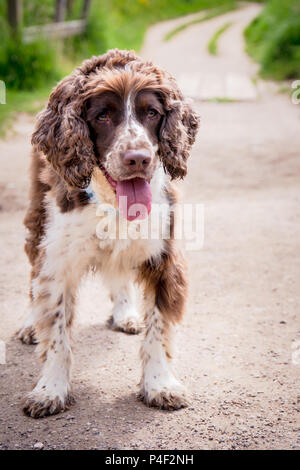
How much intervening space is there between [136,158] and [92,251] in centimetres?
64

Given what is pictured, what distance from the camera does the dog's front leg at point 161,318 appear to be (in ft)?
11.3

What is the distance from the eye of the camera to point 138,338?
14.0 feet

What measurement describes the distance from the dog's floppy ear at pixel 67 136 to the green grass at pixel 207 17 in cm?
1914

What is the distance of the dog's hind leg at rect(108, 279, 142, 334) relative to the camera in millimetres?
4332

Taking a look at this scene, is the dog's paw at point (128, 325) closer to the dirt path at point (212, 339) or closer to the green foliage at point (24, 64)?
the dirt path at point (212, 339)

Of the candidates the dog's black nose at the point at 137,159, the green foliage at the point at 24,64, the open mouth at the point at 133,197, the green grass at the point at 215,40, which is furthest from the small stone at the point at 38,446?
the green grass at the point at 215,40

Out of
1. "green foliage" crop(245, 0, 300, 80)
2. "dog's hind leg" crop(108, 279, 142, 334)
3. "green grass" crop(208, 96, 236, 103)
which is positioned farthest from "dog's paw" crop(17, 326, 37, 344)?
"green foliage" crop(245, 0, 300, 80)

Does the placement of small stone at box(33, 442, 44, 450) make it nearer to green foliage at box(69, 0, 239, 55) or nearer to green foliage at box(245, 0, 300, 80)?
green foliage at box(245, 0, 300, 80)

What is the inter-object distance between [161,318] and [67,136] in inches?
45.3

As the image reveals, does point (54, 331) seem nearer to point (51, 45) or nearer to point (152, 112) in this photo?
point (152, 112)

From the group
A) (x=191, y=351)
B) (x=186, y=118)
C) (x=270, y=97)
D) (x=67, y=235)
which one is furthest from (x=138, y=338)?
(x=270, y=97)

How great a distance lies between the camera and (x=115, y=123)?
3.12 m

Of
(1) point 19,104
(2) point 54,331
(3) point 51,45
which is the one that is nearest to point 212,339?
(2) point 54,331

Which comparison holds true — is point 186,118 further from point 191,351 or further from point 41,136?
point 191,351
